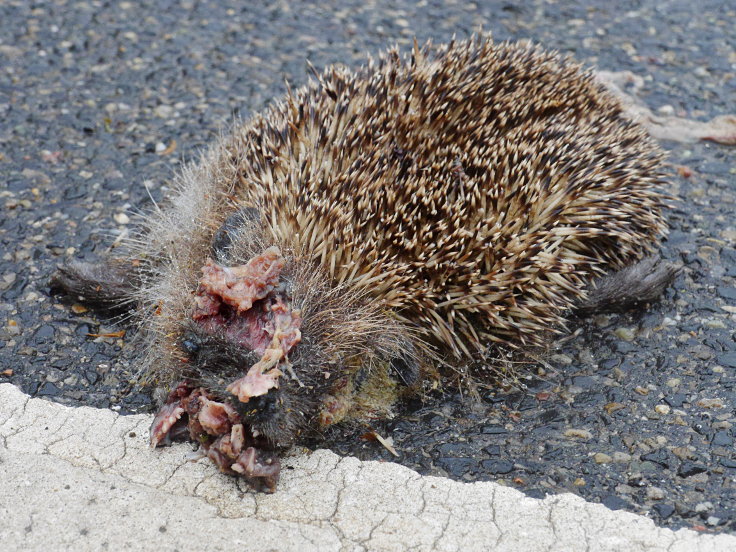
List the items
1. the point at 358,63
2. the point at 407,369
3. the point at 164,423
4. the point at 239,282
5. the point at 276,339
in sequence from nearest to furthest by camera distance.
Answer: the point at 276,339 → the point at 239,282 → the point at 164,423 → the point at 407,369 → the point at 358,63

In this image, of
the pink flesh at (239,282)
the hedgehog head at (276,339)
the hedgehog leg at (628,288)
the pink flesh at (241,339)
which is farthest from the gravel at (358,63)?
the pink flesh at (239,282)

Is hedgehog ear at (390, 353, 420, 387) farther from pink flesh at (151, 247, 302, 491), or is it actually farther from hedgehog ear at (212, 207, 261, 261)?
hedgehog ear at (212, 207, 261, 261)

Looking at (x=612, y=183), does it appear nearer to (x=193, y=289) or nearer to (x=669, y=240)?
(x=669, y=240)

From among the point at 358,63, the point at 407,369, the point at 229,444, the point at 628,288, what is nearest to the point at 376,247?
the point at 407,369

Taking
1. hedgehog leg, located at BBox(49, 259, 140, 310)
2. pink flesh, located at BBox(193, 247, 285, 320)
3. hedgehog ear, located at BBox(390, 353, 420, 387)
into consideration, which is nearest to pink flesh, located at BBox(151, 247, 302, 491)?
pink flesh, located at BBox(193, 247, 285, 320)

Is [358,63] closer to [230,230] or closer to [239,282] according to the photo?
[230,230]
